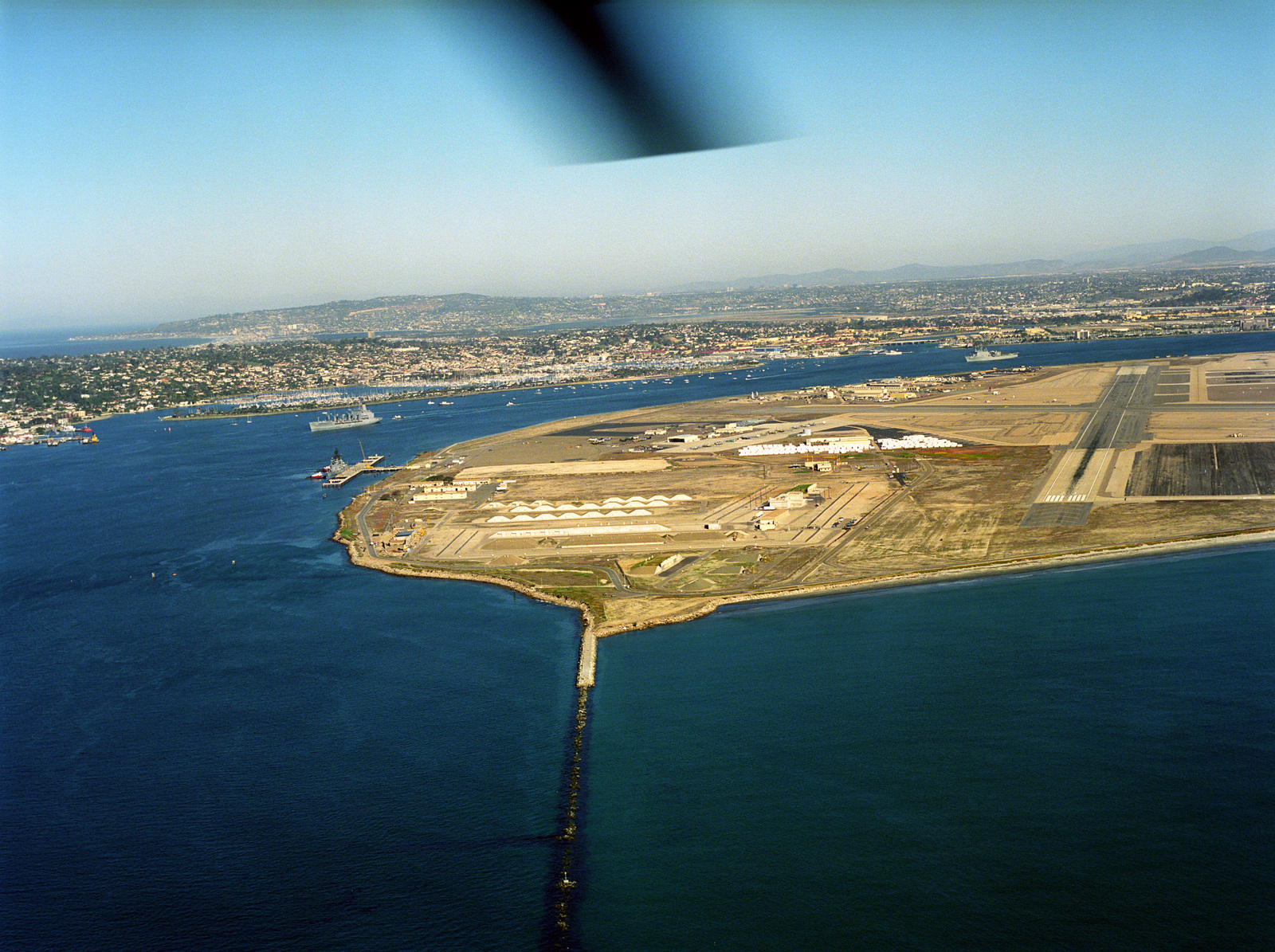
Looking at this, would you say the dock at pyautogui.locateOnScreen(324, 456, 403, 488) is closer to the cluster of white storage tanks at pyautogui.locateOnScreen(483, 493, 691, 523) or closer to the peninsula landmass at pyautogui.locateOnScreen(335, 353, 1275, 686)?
the peninsula landmass at pyautogui.locateOnScreen(335, 353, 1275, 686)

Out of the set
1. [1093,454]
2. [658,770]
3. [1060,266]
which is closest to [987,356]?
[1093,454]

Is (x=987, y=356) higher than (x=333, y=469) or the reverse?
higher

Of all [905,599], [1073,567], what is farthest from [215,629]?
[1073,567]

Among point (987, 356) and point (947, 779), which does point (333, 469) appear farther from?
point (987, 356)

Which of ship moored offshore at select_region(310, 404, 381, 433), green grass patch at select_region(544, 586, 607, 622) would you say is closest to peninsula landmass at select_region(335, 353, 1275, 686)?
green grass patch at select_region(544, 586, 607, 622)

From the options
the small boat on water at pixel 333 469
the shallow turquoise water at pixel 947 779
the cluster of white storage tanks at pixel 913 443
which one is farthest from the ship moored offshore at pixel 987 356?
the shallow turquoise water at pixel 947 779
